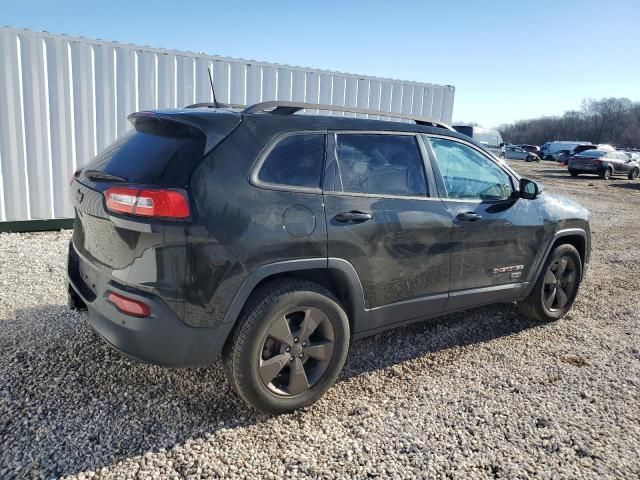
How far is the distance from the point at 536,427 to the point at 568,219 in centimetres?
221

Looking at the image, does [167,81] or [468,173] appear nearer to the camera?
[468,173]

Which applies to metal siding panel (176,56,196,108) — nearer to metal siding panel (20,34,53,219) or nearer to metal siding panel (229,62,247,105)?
metal siding panel (229,62,247,105)

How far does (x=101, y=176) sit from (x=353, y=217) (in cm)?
147

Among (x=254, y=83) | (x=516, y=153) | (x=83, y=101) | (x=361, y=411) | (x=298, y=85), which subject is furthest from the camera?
(x=516, y=153)

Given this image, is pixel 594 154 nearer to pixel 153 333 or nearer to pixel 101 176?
pixel 101 176

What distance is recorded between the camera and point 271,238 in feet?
8.69

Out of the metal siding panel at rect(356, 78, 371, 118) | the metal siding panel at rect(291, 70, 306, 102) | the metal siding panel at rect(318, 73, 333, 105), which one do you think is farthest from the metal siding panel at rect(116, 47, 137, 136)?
the metal siding panel at rect(356, 78, 371, 118)

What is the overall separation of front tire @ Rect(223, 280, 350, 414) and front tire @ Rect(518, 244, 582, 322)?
2.27 metres

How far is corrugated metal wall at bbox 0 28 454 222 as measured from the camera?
266 inches

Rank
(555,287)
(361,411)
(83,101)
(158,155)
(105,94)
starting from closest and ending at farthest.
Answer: (158,155) → (361,411) → (555,287) → (83,101) → (105,94)

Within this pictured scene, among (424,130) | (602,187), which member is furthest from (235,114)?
(602,187)

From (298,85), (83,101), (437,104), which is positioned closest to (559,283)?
(298,85)

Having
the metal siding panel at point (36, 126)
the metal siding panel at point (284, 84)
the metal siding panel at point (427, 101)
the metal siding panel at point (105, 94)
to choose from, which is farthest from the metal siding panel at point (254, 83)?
the metal siding panel at point (427, 101)

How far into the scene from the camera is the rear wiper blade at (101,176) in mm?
2643
